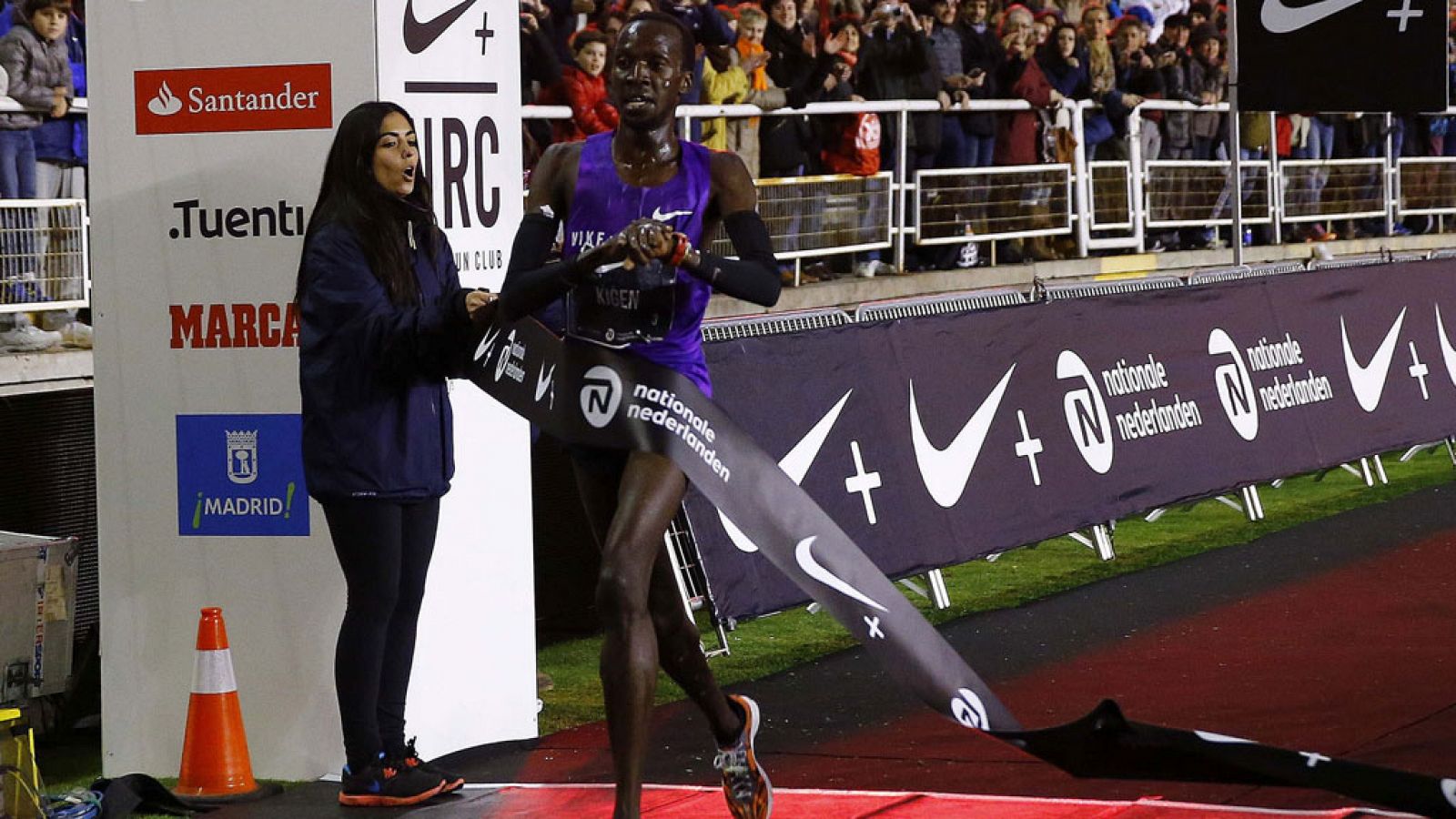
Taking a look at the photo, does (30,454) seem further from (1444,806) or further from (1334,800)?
(1444,806)

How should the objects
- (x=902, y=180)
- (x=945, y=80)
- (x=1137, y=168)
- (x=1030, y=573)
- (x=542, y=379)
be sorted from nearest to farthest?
(x=542, y=379), (x=1030, y=573), (x=902, y=180), (x=945, y=80), (x=1137, y=168)

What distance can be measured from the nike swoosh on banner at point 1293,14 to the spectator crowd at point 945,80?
3.53 metres

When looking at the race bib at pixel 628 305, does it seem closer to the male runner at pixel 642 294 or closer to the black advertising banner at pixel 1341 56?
the male runner at pixel 642 294

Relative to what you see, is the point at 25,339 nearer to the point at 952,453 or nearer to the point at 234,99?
the point at 234,99

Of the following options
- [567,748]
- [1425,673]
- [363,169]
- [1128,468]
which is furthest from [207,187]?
[1128,468]

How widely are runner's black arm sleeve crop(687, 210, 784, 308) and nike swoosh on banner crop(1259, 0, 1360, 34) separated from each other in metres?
8.36

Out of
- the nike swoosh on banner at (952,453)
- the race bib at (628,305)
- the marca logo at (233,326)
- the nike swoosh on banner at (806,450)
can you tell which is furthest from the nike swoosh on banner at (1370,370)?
the race bib at (628,305)

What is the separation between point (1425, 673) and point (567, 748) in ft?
11.0

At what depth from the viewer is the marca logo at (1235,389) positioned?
13.3 metres

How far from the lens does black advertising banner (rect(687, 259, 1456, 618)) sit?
32.7 feet

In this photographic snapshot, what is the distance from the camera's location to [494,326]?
686 centimetres

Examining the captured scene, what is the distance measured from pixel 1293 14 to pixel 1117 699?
21.9ft

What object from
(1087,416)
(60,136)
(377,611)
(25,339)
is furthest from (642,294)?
(60,136)

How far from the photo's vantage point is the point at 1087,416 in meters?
11.9
